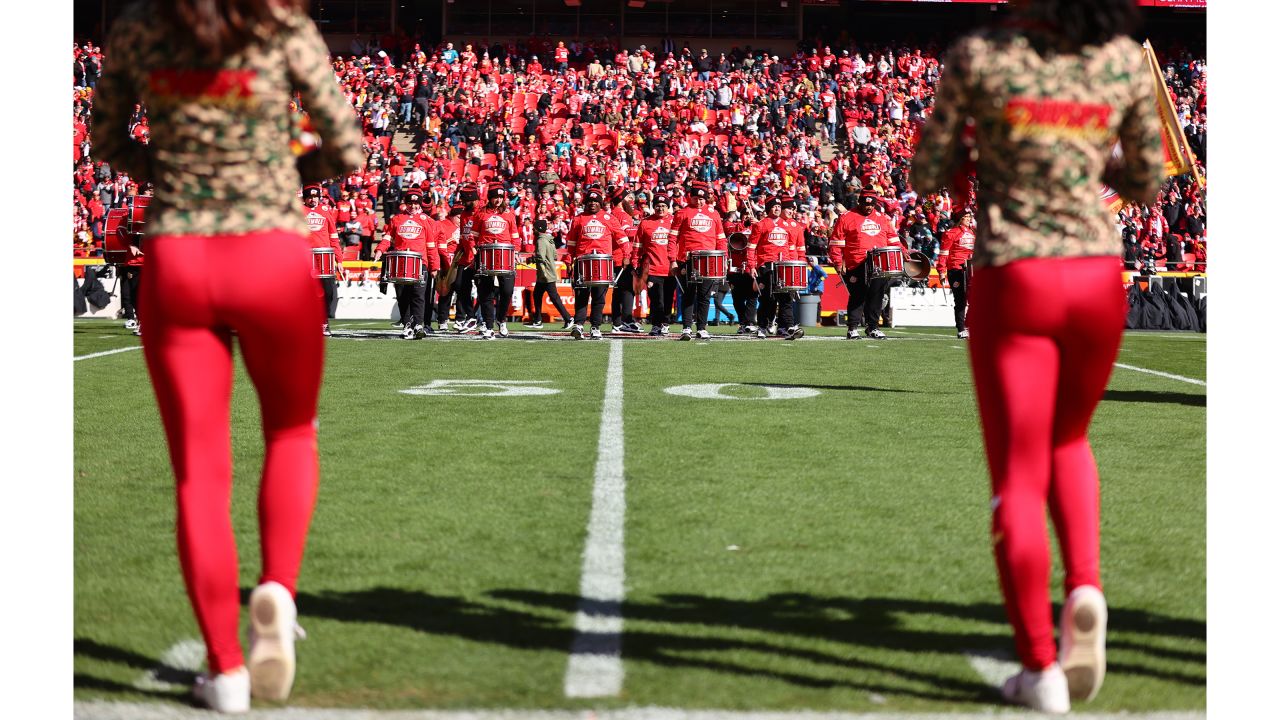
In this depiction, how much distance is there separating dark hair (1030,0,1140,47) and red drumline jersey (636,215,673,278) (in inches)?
646

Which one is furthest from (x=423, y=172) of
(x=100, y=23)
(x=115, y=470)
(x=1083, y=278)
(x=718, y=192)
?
(x=1083, y=278)

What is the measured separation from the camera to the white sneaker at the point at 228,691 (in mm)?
3412

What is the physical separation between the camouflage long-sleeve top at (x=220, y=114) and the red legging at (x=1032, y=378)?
1549 mm

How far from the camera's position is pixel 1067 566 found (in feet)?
11.8

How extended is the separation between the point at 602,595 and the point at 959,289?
53.4 ft

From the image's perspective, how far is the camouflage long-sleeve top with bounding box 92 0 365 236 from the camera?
10.8ft

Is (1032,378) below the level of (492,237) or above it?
below

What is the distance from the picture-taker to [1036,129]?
338 centimetres

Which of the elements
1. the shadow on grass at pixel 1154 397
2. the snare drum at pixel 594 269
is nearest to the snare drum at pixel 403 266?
the snare drum at pixel 594 269

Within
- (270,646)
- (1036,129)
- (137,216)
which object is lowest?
(270,646)

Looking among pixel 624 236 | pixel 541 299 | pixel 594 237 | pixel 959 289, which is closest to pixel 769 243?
pixel 594 237

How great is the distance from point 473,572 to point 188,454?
5.68ft

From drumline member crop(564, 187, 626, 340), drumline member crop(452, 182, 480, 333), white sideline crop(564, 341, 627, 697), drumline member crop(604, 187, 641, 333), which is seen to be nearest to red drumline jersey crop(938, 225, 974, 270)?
drumline member crop(604, 187, 641, 333)

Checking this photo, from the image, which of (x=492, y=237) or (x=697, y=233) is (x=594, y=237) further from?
(x=492, y=237)
